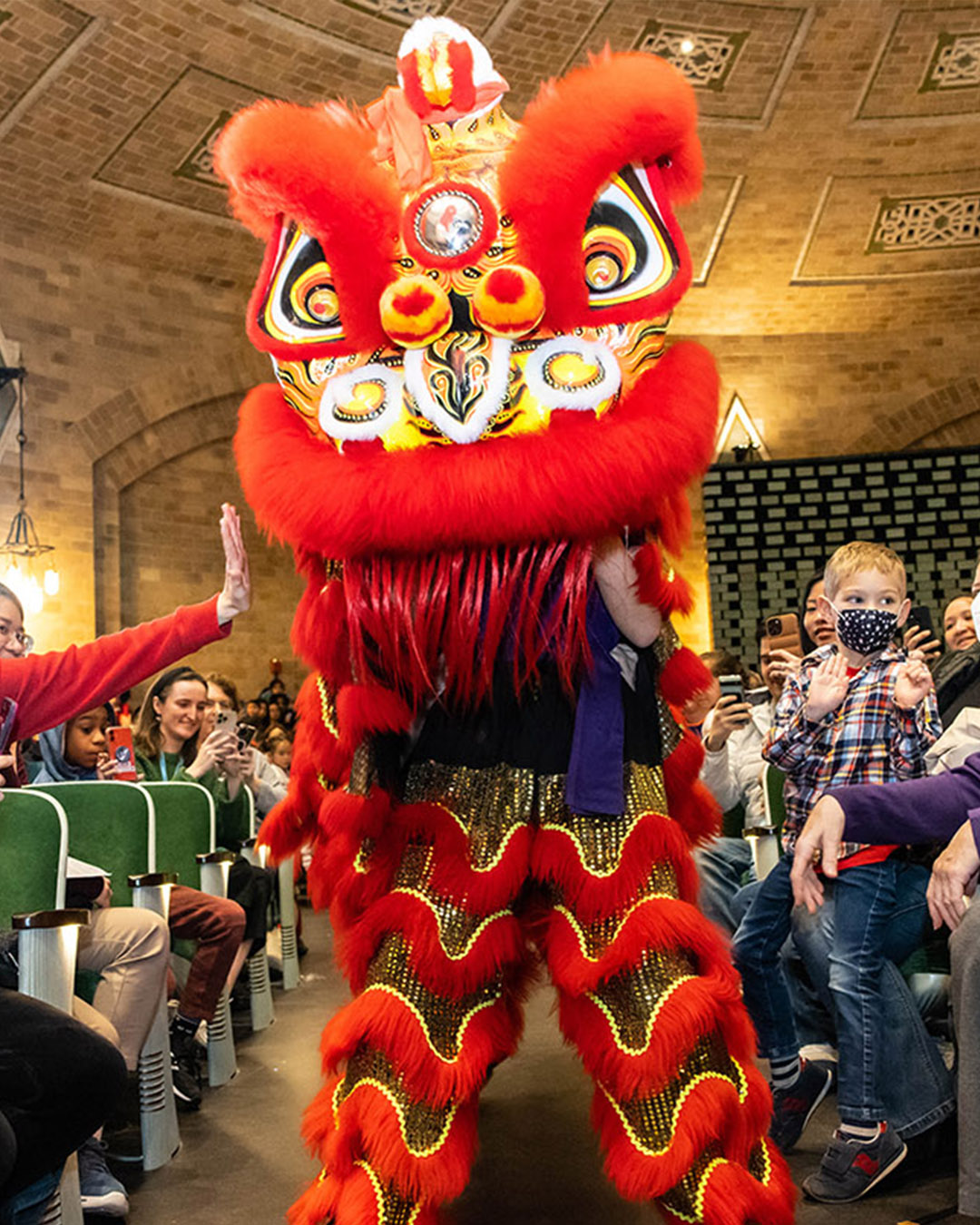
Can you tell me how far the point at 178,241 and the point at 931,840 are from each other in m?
9.45

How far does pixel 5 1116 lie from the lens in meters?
1.84

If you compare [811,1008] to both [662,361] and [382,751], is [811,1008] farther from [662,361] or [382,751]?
[662,361]

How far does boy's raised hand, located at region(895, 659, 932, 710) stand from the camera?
2.59 meters

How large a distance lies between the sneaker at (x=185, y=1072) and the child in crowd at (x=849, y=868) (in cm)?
158

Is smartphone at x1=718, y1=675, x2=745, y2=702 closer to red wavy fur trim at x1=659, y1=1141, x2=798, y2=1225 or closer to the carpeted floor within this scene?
the carpeted floor

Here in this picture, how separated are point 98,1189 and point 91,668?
104cm

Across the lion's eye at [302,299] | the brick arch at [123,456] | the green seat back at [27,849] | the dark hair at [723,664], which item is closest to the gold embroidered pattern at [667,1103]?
the green seat back at [27,849]

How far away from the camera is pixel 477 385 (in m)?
2.01

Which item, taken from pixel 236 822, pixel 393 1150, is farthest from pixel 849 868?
pixel 236 822

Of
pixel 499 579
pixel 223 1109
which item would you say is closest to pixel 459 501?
pixel 499 579

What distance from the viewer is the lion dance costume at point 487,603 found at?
1.90 metres

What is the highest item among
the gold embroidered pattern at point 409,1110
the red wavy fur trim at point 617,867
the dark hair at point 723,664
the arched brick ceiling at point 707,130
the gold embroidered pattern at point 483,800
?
the arched brick ceiling at point 707,130

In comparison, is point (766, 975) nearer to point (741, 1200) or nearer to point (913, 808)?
point (913, 808)

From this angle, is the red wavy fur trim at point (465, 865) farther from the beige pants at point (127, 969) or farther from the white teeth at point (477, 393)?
the beige pants at point (127, 969)
